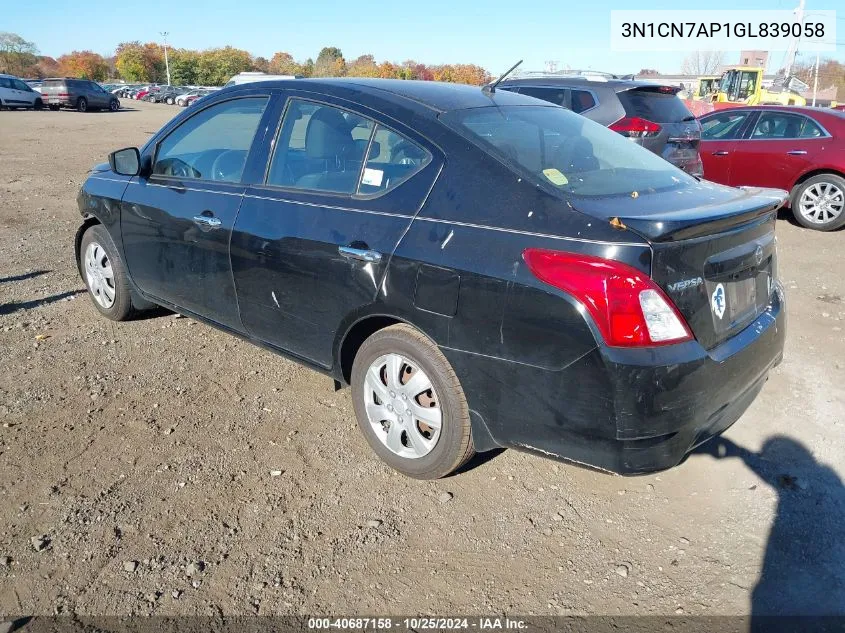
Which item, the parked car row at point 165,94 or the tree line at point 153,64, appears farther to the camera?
the tree line at point 153,64

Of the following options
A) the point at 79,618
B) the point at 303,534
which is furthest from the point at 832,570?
the point at 79,618

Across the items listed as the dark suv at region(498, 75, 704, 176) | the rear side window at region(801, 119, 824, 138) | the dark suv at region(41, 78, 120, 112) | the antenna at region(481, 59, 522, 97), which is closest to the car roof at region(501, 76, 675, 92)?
the dark suv at region(498, 75, 704, 176)

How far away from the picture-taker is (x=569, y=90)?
836 centimetres

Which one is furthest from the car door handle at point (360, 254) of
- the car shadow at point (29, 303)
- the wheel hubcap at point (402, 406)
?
the car shadow at point (29, 303)

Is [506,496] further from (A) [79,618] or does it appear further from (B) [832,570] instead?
Result: (A) [79,618]

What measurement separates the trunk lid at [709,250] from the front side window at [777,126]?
→ 23.8 feet

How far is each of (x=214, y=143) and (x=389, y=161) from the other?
1507 millimetres

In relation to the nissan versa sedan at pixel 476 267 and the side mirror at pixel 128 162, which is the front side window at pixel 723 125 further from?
the side mirror at pixel 128 162

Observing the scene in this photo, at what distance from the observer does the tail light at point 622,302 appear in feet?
7.65

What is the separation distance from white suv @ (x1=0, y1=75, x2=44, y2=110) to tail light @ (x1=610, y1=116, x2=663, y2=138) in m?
36.0

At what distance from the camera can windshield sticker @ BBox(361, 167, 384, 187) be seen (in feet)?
10.1

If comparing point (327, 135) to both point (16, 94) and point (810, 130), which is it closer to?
point (810, 130)

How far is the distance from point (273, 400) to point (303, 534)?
4.07ft

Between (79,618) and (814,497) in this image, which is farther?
(814,497)
